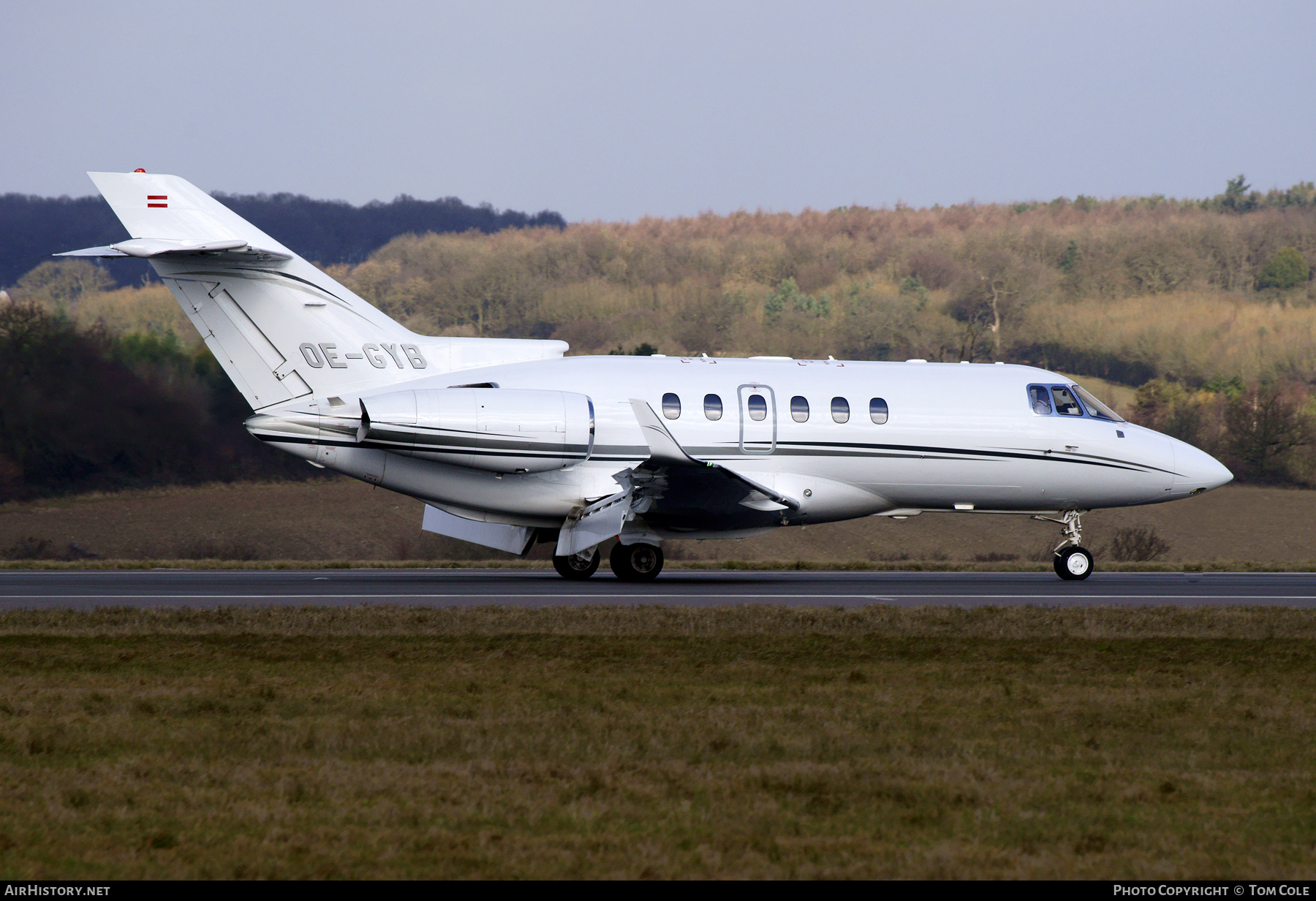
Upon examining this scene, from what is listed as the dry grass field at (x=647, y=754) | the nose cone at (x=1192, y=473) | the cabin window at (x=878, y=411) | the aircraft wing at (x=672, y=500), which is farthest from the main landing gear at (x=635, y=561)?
the nose cone at (x=1192, y=473)

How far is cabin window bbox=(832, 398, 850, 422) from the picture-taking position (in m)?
20.8

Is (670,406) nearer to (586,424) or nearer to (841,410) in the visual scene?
(586,424)

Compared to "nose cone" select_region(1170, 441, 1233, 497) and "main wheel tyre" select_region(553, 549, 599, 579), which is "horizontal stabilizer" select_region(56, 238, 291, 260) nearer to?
"main wheel tyre" select_region(553, 549, 599, 579)

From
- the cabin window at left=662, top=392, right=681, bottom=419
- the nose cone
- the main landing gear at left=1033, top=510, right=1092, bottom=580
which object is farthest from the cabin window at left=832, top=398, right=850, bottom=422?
the nose cone

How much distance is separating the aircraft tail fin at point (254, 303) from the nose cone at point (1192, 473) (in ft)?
42.7

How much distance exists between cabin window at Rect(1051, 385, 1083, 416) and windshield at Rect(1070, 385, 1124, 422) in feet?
0.54

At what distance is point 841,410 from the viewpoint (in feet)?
68.4

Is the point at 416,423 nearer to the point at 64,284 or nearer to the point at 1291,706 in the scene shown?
the point at 1291,706

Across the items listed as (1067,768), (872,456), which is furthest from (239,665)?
(872,456)

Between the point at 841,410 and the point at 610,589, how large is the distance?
16.3ft

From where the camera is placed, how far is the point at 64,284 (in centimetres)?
5750

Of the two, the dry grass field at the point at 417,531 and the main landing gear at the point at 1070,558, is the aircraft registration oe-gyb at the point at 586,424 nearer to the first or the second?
the main landing gear at the point at 1070,558

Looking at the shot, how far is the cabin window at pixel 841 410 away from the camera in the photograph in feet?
68.2
